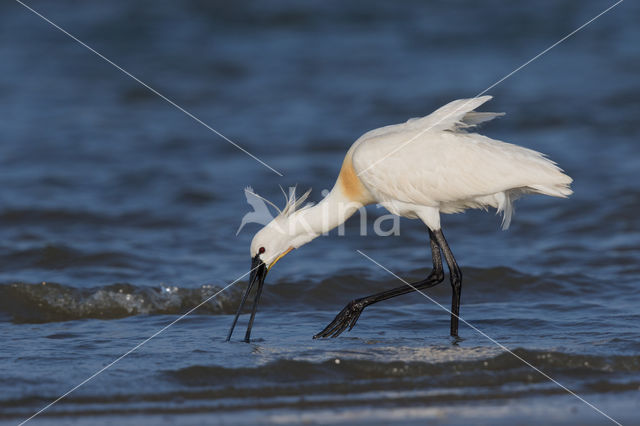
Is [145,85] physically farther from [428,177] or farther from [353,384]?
[353,384]

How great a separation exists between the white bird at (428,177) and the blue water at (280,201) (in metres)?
0.92

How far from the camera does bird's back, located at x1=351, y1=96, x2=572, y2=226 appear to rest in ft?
27.5

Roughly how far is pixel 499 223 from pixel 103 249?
5.54 meters

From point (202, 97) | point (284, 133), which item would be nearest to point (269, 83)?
point (202, 97)

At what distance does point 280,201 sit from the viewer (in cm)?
A: 1409

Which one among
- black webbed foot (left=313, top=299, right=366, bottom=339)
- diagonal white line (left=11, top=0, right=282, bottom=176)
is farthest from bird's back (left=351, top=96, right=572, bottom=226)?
diagonal white line (left=11, top=0, right=282, bottom=176)

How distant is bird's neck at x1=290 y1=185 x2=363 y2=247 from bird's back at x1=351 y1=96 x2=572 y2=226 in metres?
0.39

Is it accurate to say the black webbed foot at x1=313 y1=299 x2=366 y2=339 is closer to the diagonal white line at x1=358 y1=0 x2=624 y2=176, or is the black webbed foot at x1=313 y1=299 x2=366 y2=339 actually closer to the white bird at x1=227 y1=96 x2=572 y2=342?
the white bird at x1=227 y1=96 x2=572 y2=342

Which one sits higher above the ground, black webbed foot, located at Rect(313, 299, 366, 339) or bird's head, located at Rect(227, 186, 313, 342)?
bird's head, located at Rect(227, 186, 313, 342)

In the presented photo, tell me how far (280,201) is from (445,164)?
5843 mm

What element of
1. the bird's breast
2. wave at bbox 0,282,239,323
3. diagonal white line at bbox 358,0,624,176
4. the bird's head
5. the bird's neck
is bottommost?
wave at bbox 0,282,239,323

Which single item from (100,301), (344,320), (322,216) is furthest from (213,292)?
(344,320)

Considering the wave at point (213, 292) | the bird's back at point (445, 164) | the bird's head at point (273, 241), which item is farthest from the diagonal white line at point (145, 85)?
the bird's back at point (445, 164)

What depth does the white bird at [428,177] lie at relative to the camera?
839cm
